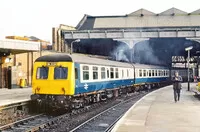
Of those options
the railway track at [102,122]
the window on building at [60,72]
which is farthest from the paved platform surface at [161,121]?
the window on building at [60,72]

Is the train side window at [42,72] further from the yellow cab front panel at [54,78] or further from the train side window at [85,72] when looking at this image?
the train side window at [85,72]

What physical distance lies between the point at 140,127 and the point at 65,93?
19.0ft

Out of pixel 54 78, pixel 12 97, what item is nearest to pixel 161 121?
pixel 54 78

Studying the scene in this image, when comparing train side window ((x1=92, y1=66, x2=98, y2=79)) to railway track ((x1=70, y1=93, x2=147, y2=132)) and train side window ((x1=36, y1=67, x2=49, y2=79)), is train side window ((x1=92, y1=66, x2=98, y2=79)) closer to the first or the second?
railway track ((x1=70, y1=93, x2=147, y2=132))

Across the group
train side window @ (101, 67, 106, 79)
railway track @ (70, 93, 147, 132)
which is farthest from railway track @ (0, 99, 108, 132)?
train side window @ (101, 67, 106, 79)

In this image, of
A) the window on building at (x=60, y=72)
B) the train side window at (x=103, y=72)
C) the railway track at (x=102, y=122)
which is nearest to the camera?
the railway track at (x=102, y=122)

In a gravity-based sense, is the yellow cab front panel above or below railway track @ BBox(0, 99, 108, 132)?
above

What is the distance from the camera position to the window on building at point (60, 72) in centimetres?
1611

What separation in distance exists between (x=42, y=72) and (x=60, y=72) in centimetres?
103

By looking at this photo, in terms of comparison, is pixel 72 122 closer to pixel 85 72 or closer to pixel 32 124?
pixel 32 124

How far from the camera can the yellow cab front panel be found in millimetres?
15938

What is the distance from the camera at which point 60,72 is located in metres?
16.3

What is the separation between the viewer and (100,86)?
2008 cm

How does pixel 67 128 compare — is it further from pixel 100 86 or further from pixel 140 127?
pixel 100 86
